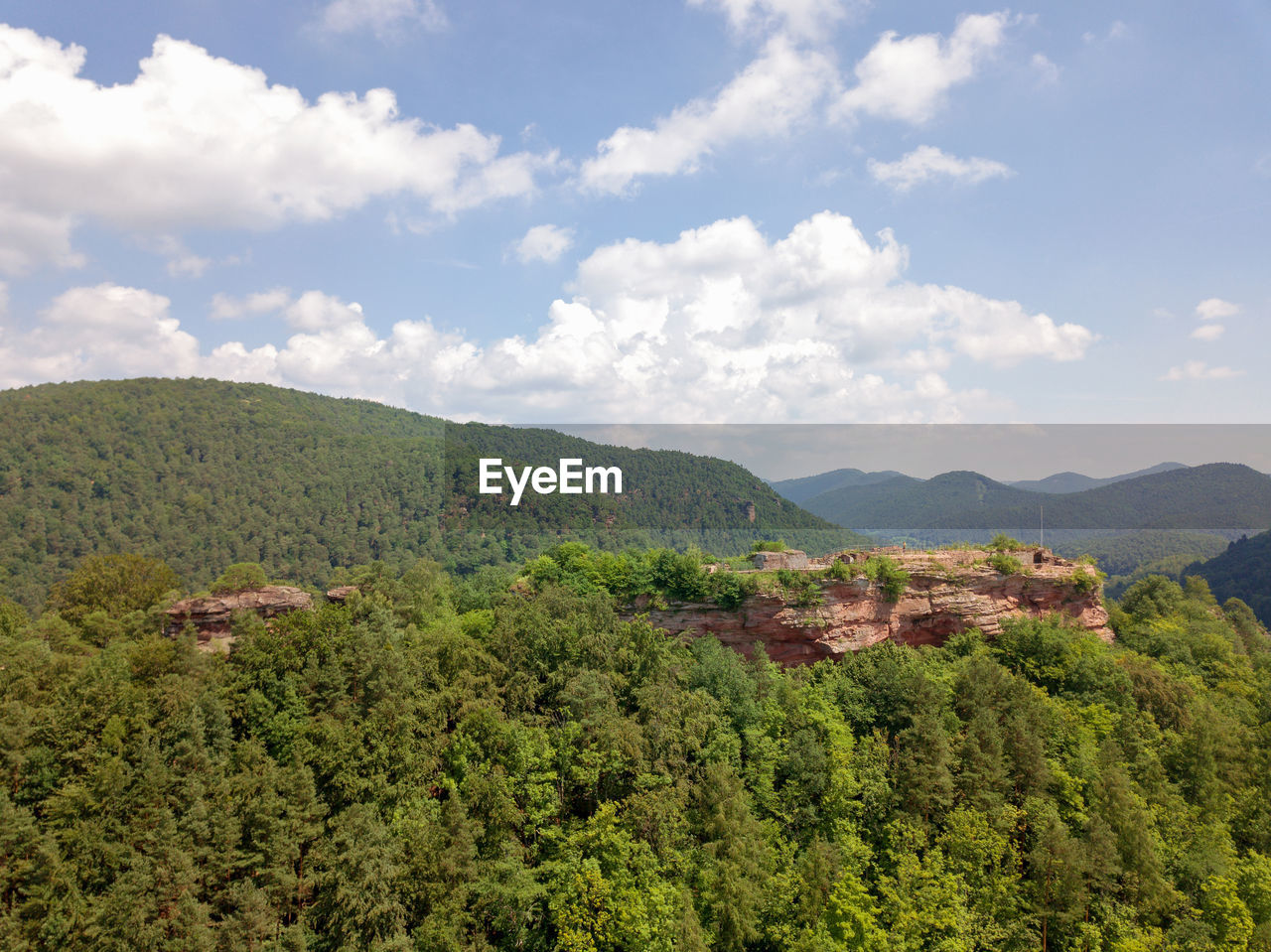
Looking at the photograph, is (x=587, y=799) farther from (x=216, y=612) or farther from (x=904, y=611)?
(x=904, y=611)

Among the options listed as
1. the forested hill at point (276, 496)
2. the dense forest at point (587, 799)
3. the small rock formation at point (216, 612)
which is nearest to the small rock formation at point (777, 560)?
the dense forest at point (587, 799)

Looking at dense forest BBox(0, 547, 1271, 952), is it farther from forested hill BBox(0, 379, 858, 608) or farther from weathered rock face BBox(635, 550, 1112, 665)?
forested hill BBox(0, 379, 858, 608)

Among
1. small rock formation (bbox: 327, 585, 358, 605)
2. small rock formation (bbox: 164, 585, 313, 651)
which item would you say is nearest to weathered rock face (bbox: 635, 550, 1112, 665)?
small rock formation (bbox: 327, 585, 358, 605)

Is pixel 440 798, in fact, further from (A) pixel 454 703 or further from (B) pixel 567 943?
(B) pixel 567 943

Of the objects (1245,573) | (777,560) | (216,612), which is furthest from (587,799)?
(1245,573)

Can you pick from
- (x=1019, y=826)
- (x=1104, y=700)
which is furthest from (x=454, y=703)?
(x=1104, y=700)

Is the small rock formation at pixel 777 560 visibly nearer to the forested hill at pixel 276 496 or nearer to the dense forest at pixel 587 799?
the dense forest at pixel 587 799
